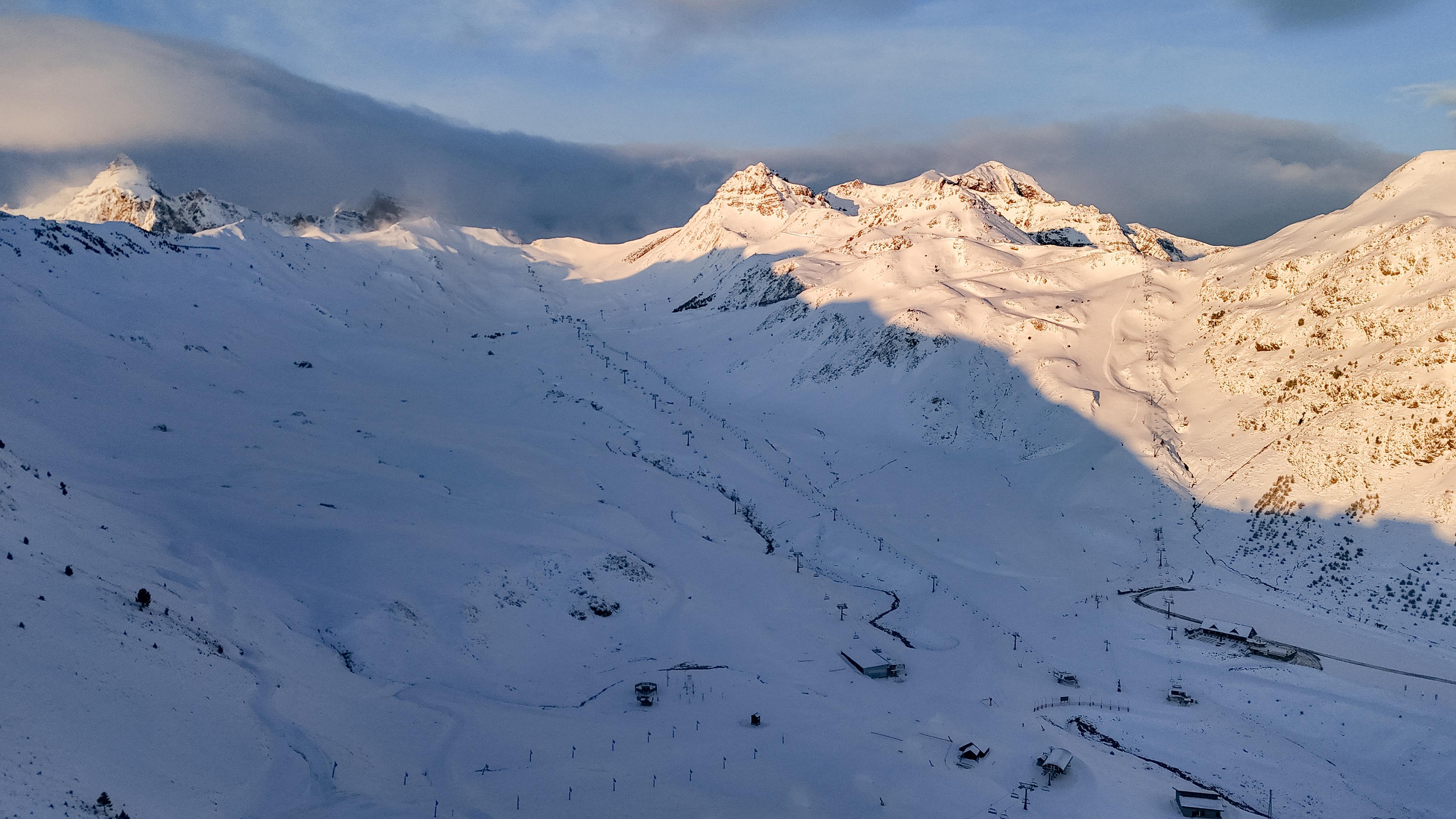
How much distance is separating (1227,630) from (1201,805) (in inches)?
733

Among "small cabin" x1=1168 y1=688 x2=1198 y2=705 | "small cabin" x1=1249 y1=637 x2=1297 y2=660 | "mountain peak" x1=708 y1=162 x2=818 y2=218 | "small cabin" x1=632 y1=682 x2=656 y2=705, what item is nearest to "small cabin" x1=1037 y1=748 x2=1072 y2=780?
"small cabin" x1=1168 y1=688 x2=1198 y2=705

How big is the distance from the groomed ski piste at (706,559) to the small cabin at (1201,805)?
424 mm

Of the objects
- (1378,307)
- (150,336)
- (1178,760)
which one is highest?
(1378,307)

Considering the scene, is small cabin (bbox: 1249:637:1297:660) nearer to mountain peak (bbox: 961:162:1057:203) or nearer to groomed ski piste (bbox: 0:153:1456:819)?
groomed ski piste (bbox: 0:153:1456:819)

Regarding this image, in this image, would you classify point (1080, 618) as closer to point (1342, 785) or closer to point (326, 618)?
point (1342, 785)

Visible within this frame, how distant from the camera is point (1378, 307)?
59.3m

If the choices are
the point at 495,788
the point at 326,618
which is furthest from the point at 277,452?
the point at 495,788

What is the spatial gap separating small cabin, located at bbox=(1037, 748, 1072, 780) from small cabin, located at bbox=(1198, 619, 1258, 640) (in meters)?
17.4

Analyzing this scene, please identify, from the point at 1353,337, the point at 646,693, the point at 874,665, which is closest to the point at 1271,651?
the point at 874,665

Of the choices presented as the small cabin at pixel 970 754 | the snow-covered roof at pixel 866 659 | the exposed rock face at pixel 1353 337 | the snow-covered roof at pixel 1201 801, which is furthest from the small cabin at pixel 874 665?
the exposed rock face at pixel 1353 337

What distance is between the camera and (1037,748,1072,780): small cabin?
93.2ft

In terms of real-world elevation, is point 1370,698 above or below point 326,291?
below

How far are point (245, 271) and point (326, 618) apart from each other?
69.7 m

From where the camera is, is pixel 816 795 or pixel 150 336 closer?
pixel 816 795
